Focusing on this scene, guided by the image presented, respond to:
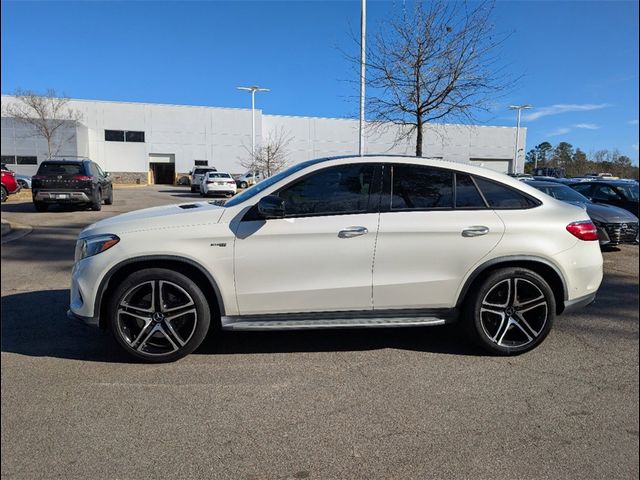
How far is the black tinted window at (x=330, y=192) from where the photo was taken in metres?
3.87

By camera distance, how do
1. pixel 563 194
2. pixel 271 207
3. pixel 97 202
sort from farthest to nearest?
pixel 97 202, pixel 563 194, pixel 271 207

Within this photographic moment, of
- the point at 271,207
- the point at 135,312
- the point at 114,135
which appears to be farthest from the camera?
the point at 114,135

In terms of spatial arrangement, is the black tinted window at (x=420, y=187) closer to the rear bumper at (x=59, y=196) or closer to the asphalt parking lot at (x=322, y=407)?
the asphalt parking lot at (x=322, y=407)

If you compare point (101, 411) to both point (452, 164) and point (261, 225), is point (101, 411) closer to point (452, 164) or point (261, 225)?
point (261, 225)

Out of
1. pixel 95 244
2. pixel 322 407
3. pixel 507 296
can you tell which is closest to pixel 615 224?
pixel 507 296

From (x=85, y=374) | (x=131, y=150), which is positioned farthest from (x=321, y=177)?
(x=131, y=150)

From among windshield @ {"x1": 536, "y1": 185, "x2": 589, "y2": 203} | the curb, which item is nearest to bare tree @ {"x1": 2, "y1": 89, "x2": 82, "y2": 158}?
the curb

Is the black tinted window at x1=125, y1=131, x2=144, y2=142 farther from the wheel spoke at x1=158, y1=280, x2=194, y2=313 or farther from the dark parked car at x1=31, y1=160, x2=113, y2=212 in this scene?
the wheel spoke at x1=158, y1=280, x2=194, y2=313

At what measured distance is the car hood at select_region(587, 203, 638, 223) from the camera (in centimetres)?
988

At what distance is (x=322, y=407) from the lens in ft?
10.4

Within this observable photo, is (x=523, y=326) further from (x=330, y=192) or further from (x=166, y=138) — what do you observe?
(x=166, y=138)

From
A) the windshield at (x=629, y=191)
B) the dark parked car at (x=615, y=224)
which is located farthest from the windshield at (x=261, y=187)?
the windshield at (x=629, y=191)

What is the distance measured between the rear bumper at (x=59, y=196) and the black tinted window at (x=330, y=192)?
42.3 feet

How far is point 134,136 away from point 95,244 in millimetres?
50636
